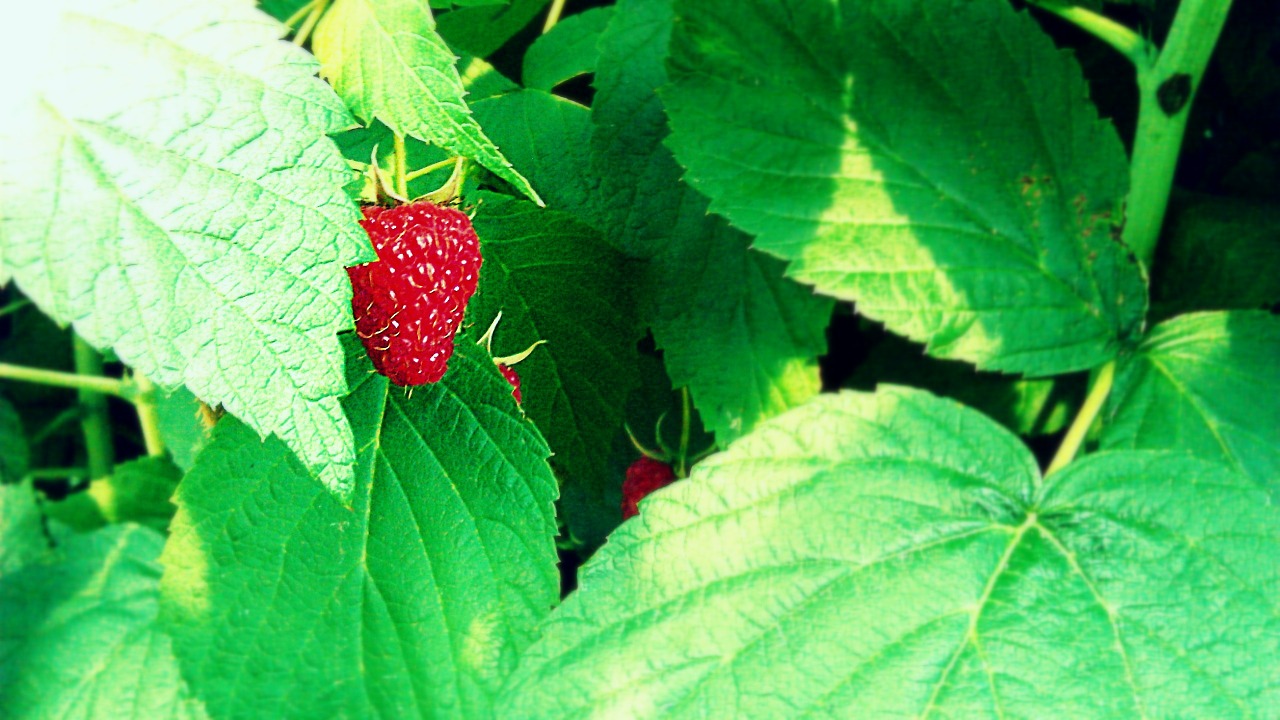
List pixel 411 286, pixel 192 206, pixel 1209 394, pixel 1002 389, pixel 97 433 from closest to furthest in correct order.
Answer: pixel 192 206, pixel 411 286, pixel 1209 394, pixel 1002 389, pixel 97 433

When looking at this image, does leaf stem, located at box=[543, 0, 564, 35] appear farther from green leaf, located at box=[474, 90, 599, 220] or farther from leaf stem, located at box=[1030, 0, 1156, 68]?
leaf stem, located at box=[1030, 0, 1156, 68]

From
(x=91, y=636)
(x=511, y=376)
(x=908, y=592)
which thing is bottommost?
(x=91, y=636)

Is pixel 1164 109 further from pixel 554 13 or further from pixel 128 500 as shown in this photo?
pixel 128 500

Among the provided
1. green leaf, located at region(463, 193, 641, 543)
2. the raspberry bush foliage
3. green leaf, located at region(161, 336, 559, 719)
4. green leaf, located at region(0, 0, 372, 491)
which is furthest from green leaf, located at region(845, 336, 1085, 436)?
green leaf, located at region(0, 0, 372, 491)

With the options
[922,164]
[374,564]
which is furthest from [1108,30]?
[374,564]

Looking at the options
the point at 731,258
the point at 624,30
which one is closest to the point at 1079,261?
the point at 731,258

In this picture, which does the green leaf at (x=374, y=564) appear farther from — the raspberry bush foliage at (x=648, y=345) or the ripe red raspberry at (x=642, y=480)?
the ripe red raspberry at (x=642, y=480)

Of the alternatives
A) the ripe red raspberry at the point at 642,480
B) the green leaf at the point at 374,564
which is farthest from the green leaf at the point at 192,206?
the ripe red raspberry at the point at 642,480
